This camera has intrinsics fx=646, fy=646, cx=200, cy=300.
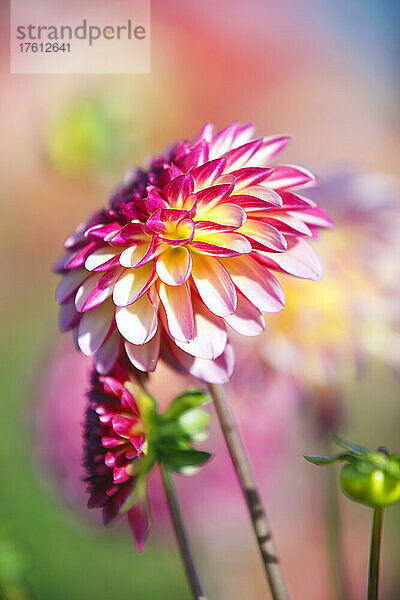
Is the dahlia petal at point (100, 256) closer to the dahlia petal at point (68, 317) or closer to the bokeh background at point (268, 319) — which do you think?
the dahlia petal at point (68, 317)

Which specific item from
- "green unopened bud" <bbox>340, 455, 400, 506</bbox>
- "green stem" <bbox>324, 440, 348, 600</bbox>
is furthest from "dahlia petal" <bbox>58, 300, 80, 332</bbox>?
"green stem" <bbox>324, 440, 348, 600</bbox>

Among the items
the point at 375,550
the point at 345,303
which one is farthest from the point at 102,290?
the point at 345,303

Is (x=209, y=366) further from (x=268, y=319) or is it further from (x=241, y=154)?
(x=268, y=319)

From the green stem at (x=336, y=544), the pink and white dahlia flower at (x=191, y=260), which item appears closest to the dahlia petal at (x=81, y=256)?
the pink and white dahlia flower at (x=191, y=260)

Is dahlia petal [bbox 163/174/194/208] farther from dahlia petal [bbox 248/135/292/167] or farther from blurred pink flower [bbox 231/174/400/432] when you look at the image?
blurred pink flower [bbox 231/174/400/432]

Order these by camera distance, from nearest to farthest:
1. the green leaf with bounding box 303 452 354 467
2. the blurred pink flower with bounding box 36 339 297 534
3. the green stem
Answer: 1. the green leaf with bounding box 303 452 354 467
2. the green stem
3. the blurred pink flower with bounding box 36 339 297 534

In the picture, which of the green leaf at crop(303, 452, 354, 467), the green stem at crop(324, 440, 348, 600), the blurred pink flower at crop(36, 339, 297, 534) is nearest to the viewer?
the green leaf at crop(303, 452, 354, 467)
